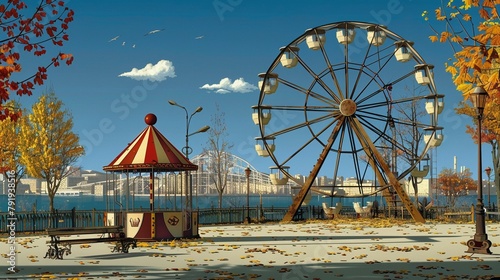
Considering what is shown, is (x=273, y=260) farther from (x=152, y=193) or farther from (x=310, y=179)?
(x=310, y=179)

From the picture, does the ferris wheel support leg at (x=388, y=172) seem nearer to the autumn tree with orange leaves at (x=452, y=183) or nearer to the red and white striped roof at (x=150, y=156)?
the red and white striped roof at (x=150, y=156)

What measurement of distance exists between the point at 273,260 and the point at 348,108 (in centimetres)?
2156

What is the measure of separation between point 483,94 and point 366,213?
82.1 feet

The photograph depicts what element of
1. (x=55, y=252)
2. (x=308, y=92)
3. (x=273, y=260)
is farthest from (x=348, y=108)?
(x=55, y=252)

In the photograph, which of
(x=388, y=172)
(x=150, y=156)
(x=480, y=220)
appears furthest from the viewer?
(x=388, y=172)

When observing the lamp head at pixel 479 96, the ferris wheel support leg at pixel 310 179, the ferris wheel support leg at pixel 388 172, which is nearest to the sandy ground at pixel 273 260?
the lamp head at pixel 479 96

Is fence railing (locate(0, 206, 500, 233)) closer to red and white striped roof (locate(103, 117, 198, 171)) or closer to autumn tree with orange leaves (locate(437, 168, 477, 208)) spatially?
red and white striped roof (locate(103, 117, 198, 171))

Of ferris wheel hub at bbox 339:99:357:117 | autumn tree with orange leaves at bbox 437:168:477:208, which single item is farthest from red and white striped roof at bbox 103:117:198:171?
autumn tree with orange leaves at bbox 437:168:477:208

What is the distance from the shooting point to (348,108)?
123 feet

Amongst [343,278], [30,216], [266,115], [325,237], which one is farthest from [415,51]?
[343,278]

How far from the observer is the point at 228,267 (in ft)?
51.0

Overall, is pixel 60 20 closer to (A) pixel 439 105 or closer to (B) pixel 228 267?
(B) pixel 228 267

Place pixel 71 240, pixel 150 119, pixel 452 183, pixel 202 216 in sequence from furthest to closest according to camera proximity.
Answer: pixel 452 183 → pixel 202 216 → pixel 150 119 → pixel 71 240

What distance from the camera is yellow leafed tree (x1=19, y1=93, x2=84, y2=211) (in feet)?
141
